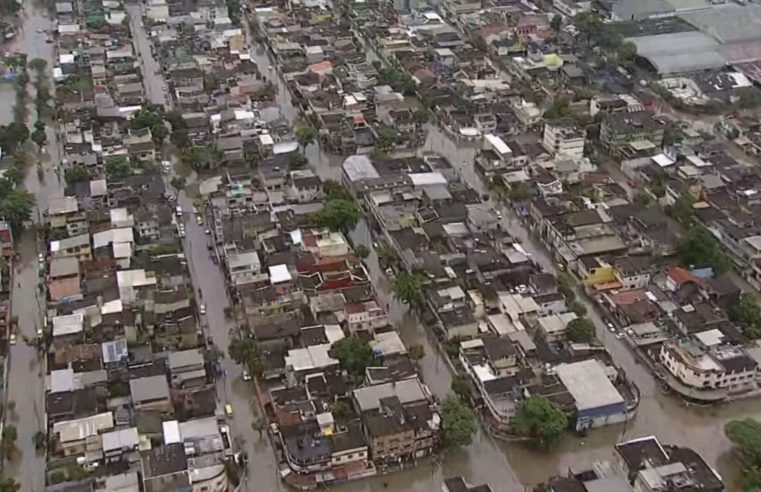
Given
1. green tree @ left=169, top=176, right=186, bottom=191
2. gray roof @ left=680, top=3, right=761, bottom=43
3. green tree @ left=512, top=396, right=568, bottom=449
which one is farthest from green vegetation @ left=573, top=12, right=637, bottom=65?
green tree @ left=512, top=396, right=568, bottom=449

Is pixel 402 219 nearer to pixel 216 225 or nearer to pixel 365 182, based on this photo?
pixel 365 182

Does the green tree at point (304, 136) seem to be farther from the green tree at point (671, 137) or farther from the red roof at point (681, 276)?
the red roof at point (681, 276)

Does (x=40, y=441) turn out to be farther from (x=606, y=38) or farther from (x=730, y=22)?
(x=730, y=22)

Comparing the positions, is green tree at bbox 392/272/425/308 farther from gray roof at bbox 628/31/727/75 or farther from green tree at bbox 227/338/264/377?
gray roof at bbox 628/31/727/75

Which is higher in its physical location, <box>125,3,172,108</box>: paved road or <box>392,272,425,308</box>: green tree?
<box>392,272,425,308</box>: green tree

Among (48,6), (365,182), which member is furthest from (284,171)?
(48,6)

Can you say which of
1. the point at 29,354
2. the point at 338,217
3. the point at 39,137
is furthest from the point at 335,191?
the point at 39,137
